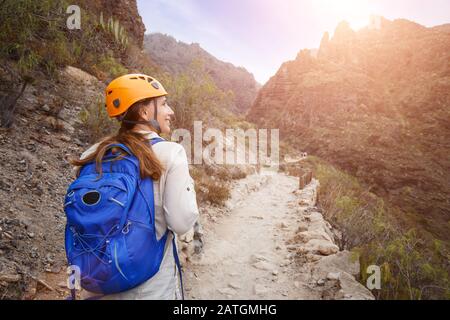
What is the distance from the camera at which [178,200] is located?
1.46 metres

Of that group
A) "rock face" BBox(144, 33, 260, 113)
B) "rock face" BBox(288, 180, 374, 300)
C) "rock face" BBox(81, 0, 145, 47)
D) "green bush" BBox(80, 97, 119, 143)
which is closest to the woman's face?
"rock face" BBox(288, 180, 374, 300)

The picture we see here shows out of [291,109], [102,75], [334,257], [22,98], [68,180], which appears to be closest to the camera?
[334,257]

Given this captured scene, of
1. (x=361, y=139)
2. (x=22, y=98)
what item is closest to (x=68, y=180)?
(x=22, y=98)

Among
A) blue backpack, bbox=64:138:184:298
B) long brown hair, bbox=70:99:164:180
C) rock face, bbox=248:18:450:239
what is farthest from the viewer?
rock face, bbox=248:18:450:239

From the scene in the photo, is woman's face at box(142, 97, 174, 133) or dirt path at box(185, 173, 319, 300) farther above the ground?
woman's face at box(142, 97, 174, 133)

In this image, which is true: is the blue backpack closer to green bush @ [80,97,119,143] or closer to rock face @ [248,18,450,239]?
green bush @ [80,97,119,143]

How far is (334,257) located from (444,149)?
44597 millimetres

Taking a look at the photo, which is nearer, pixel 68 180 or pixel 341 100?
pixel 68 180

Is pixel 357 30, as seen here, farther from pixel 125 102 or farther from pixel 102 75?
pixel 125 102

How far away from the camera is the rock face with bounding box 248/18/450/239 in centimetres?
3400

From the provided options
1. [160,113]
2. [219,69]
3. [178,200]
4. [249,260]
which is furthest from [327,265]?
[219,69]

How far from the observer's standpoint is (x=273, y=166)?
14789mm

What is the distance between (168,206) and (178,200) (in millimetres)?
65

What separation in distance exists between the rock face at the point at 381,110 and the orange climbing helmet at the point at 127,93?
29919 mm
